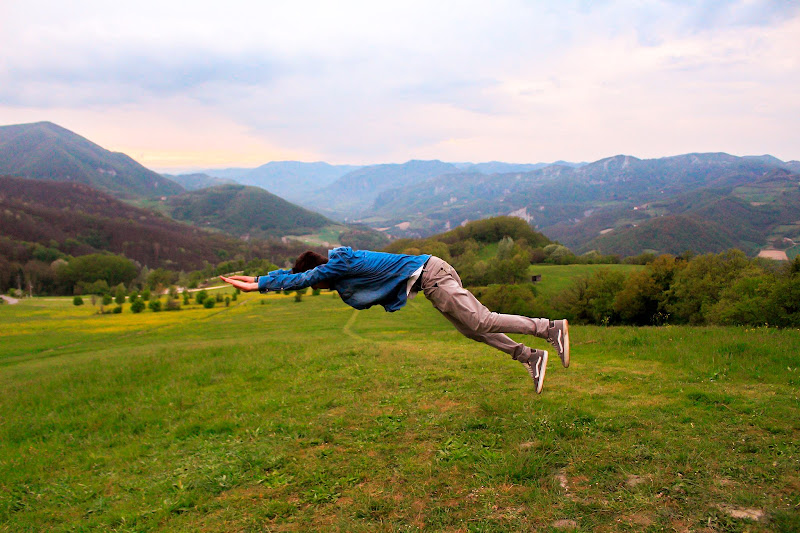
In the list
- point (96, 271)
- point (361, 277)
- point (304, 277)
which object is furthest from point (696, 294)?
point (96, 271)

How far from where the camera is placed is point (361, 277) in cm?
649

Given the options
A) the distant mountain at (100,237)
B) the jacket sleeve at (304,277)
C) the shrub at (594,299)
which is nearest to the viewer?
the jacket sleeve at (304,277)

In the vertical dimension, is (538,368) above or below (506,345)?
below

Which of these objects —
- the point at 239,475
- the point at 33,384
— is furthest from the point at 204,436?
the point at 33,384

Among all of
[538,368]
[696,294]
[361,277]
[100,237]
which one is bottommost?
[696,294]

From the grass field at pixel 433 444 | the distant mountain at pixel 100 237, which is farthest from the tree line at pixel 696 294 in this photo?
the distant mountain at pixel 100 237

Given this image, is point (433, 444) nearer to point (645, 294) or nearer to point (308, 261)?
point (308, 261)

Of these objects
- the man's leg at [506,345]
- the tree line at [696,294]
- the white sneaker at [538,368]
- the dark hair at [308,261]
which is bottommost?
the tree line at [696,294]

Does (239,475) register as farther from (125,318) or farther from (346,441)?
(125,318)

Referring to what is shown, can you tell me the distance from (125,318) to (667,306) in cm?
6402

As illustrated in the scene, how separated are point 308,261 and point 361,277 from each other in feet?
2.83

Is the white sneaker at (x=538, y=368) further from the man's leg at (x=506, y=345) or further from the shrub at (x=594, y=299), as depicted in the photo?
the shrub at (x=594, y=299)

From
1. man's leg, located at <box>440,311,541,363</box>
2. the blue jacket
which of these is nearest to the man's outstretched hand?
the blue jacket

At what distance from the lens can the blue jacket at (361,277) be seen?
6.34 metres
